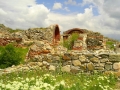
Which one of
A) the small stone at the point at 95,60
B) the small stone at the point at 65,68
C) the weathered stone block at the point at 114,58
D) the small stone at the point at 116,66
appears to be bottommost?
the small stone at the point at 65,68

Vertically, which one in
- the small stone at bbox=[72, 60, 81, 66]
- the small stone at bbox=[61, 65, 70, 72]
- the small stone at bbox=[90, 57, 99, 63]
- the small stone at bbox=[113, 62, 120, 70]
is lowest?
the small stone at bbox=[61, 65, 70, 72]

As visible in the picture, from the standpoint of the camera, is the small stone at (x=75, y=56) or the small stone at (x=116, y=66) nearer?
the small stone at (x=116, y=66)

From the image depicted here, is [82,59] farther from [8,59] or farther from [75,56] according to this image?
[8,59]

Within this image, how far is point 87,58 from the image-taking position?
9859 mm

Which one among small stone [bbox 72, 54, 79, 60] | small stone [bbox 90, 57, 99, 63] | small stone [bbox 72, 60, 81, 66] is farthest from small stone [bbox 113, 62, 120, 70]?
small stone [bbox 72, 54, 79, 60]

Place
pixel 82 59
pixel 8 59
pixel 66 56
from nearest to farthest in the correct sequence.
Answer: pixel 82 59 → pixel 66 56 → pixel 8 59

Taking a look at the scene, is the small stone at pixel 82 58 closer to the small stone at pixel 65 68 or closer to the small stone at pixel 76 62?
the small stone at pixel 76 62

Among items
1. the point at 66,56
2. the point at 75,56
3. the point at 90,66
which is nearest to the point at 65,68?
the point at 66,56

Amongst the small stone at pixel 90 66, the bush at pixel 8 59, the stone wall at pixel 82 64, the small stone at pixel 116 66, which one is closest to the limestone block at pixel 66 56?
the stone wall at pixel 82 64

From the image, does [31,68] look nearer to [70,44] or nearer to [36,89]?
[36,89]

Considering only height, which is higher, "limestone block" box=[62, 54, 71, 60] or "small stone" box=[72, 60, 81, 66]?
"limestone block" box=[62, 54, 71, 60]

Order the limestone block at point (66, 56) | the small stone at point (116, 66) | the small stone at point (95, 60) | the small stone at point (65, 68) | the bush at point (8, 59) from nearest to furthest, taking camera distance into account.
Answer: the small stone at point (116, 66) < the small stone at point (95, 60) < the small stone at point (65, 68) < the limestone block at point (66, 56) < the bush at point (8, 59)

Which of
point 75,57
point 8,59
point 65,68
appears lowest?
point 65,68

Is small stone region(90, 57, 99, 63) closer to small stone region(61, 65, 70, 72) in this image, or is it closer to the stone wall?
the stone wall
